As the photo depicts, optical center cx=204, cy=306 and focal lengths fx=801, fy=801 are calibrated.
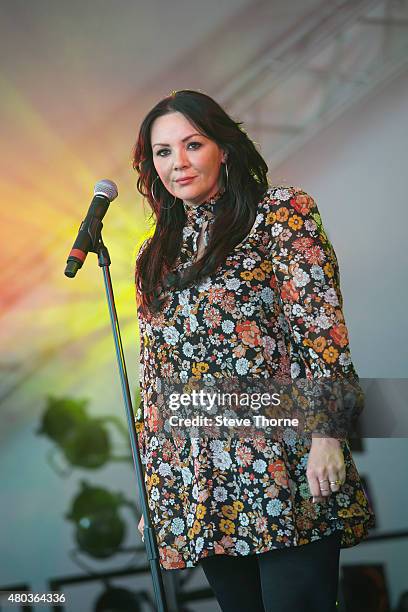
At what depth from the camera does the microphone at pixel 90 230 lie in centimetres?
139

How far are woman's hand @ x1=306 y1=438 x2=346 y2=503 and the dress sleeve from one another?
8 cm

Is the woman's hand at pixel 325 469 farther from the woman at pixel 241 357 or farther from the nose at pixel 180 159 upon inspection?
the nose at pixel 180 159

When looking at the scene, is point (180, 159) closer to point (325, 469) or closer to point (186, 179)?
point (186, 179)

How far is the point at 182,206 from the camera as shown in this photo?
5.85 feet

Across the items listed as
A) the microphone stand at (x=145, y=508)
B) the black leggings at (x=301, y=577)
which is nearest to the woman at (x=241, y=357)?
the black leggings at (x=301, y=577)

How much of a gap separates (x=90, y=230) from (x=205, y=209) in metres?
0.34

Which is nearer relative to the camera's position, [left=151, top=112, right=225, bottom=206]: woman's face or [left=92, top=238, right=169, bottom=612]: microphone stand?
[left=92, top=238, right=169, bottom=612]: microphone stand

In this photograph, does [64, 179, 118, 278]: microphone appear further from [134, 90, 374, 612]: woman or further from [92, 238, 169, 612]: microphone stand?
[134, 90, 374, 612]: woman

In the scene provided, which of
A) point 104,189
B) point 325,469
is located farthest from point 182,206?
point 325,469

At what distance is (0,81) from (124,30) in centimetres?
53

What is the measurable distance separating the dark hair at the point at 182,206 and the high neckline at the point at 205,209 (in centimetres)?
1

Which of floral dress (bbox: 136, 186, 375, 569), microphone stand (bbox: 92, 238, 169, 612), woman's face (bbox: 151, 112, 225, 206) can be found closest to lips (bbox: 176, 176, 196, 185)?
woman's face (bbox: 151, 112, 225, 206)

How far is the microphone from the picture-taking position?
4.55ft

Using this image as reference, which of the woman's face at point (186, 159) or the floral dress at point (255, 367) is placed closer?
the floral dress at point (255, 367)
